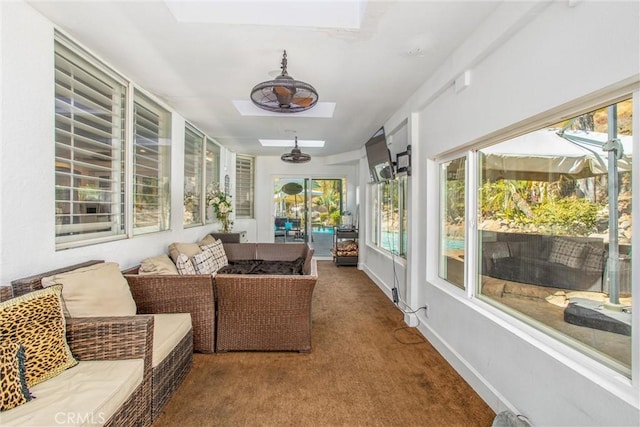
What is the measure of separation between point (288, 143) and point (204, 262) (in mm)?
3274

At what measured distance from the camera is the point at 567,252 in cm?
169

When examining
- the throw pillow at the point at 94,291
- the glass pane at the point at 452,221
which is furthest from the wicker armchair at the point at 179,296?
the glass pane at the point at 452,221

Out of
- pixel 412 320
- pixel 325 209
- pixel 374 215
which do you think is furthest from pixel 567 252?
pixel 325 209

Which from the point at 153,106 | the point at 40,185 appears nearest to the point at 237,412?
the point at 40,185

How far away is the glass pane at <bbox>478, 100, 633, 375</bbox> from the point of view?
1.36 meters

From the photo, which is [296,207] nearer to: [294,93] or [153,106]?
[153,106]

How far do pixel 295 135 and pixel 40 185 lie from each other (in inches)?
150

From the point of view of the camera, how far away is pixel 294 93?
2.30 meters

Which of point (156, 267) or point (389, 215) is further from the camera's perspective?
point (389, 215)

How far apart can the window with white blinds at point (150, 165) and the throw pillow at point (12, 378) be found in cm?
186

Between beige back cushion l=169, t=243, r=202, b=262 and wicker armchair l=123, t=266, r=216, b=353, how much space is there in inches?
27.3

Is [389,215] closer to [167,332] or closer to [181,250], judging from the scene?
[181,250]

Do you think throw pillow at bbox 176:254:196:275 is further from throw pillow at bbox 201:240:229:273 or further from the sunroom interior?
throw pillow at bbox 201:240:229:273

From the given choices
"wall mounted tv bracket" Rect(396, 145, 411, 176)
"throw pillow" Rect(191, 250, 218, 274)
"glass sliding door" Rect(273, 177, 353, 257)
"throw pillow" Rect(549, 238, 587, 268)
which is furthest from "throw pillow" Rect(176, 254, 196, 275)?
"glass sliding door" Rect(273, 177, 353, 257)
